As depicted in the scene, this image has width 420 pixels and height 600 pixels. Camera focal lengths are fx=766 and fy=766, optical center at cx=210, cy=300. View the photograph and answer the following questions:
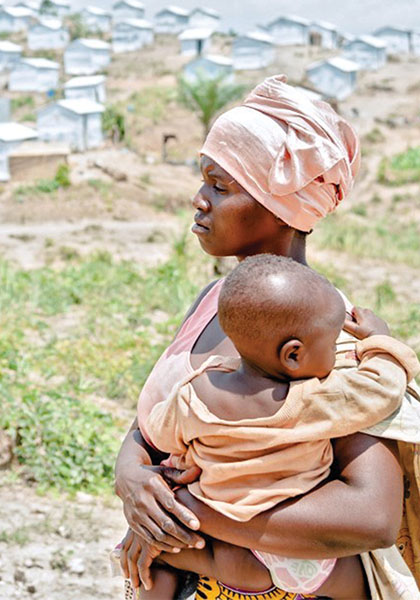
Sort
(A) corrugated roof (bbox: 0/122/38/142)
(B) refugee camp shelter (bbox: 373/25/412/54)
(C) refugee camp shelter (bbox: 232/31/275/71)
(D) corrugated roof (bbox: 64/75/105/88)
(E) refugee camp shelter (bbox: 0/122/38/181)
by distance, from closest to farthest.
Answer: (E) refugee camp shelter (bbox: 0/122/38/181) → (A) corrugated roof (bbox: 0/122/38/142) → (D) corrugated roof (bbox: 64/75/105/88) → (C) refugee camp shelter (bbox: 232/31/275/71) → (B) refugee camp shelter (bbox: 373/25/412/54)

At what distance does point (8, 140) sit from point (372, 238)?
407 inches

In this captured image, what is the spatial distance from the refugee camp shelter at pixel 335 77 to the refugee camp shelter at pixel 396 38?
642 inches

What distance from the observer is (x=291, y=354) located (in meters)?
1.41

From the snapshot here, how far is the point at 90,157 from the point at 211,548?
72.6 ft

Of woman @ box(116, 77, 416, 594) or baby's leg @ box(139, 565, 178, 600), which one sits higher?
woman @ box(116, 77, 416, 594)

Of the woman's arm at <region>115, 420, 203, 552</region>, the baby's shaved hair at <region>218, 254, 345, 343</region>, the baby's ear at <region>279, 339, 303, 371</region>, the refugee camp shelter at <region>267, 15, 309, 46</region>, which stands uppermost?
the baby's shaved hair at <region>218, 254, 345, 343</region>

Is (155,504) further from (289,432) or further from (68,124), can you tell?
(68,124)

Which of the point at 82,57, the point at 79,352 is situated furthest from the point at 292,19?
the point at 79,352

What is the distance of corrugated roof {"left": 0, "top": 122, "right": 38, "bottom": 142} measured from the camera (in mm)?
20172

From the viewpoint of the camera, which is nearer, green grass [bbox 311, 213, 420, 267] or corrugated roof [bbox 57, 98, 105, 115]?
green grass [bbox 311, 213, 420, 267]

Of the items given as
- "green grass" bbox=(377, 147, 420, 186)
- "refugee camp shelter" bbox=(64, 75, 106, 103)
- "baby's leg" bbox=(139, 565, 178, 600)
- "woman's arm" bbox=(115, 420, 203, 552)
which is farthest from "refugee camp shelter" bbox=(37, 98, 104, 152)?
"baby's leg" bbox=(139, 565, 178, 600)

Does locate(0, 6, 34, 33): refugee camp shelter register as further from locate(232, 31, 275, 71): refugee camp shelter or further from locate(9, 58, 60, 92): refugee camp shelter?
locate(232, 31, 275, 71): refugee camp shelter

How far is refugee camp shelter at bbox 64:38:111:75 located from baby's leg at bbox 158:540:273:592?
39.3 meters

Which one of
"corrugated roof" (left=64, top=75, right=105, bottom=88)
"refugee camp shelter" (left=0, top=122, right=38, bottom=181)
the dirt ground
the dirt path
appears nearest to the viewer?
the dirt path
